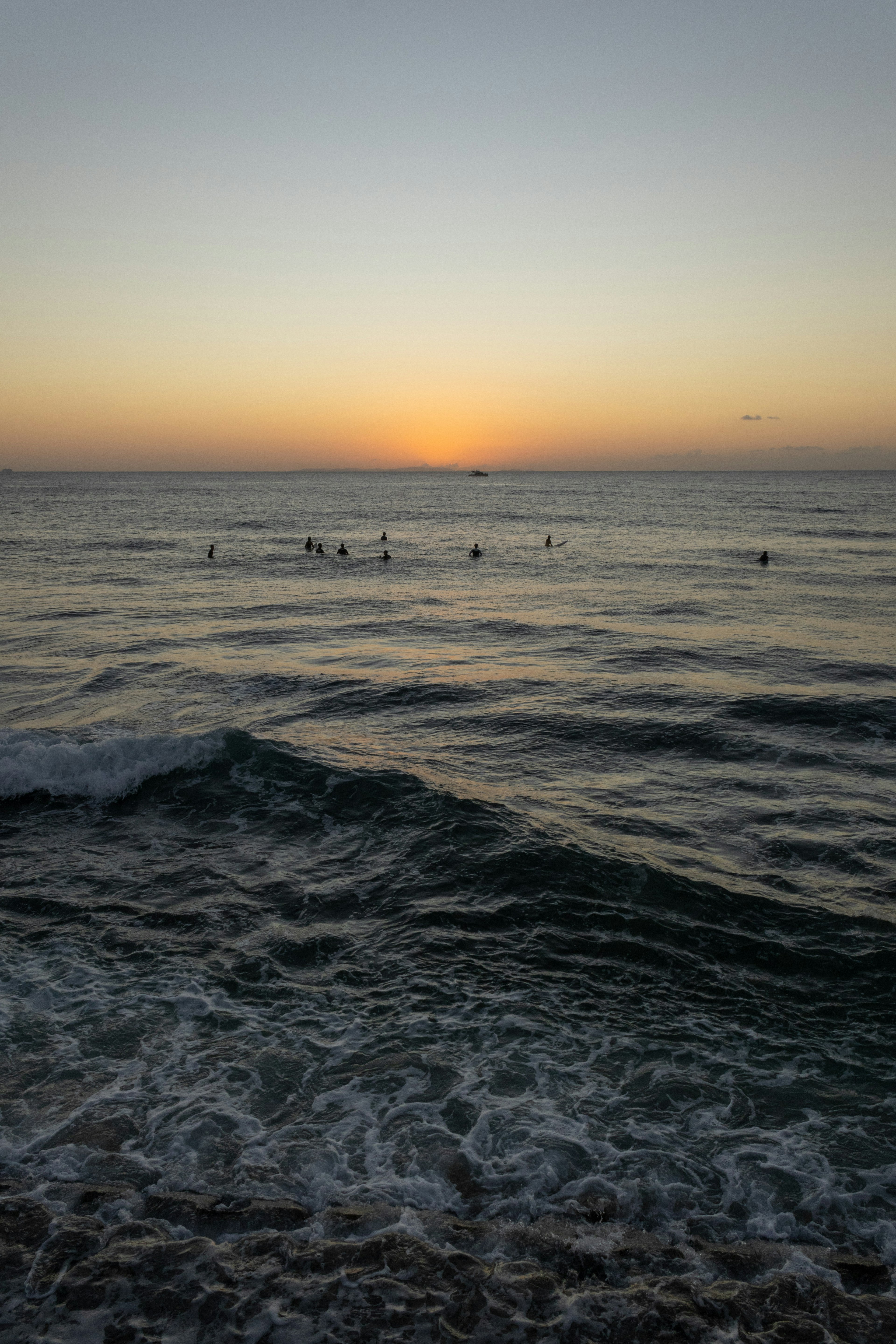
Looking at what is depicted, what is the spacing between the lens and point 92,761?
14.2 metres

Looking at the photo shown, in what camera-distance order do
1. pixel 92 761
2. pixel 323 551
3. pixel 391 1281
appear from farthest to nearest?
pixel 323 551 → pixel 92 761 → pixel 391 1281

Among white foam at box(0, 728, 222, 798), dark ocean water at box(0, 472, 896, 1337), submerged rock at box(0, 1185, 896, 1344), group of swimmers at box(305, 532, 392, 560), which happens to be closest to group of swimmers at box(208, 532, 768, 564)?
group of swimmers at box(305, 532, 392, 560)

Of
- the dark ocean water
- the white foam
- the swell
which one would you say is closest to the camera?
the swell

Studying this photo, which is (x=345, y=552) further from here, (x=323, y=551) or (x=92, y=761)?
(x=92, y=761)

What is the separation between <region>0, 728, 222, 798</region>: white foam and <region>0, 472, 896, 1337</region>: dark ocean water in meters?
0.07

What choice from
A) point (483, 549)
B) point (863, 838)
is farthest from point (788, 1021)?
point (483, 549)

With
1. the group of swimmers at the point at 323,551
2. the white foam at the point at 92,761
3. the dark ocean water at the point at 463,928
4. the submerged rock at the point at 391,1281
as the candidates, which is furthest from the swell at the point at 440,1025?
the group of swimmers at the point at 323,551

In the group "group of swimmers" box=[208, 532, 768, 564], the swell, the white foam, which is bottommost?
the swell

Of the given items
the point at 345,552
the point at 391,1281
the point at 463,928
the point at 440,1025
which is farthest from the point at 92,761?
the point at 345,552

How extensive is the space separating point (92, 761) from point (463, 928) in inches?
331

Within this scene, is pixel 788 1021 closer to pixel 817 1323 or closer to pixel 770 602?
pixel 817 1323

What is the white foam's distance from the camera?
44.8 feet

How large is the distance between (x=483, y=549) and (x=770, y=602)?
29476 mm

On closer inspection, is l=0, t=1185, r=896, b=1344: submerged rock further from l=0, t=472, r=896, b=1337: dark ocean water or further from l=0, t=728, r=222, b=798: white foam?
l=0, t=728, r=222, b=798: white foam
